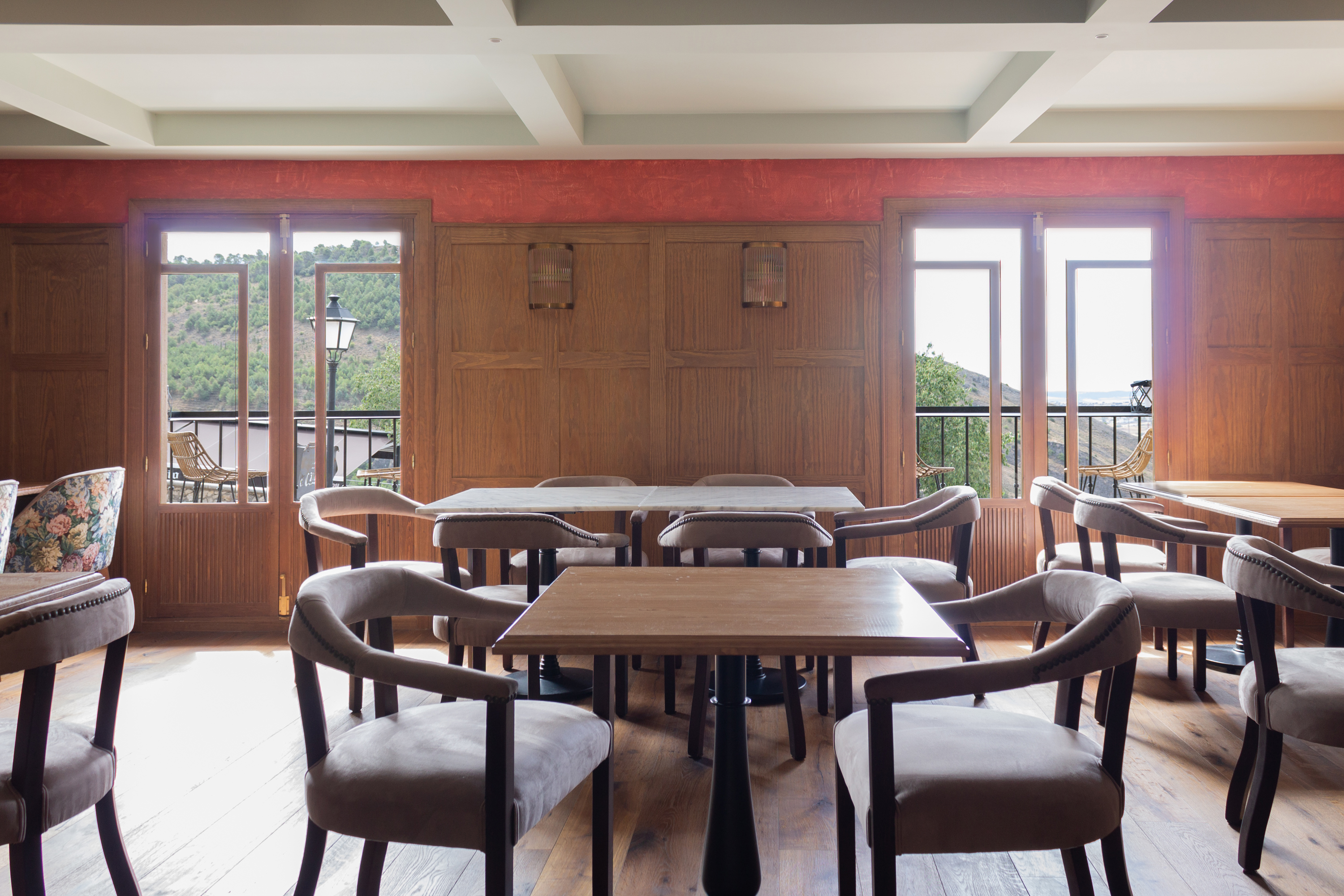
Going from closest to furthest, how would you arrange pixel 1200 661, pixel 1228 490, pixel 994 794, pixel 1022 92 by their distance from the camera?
1. pixel 994 794
2. pixel 1200 661
3. pixel 1022 92
4. pixel 1228 490

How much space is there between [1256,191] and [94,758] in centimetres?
558

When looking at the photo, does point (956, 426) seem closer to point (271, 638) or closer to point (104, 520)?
point (271, 638)

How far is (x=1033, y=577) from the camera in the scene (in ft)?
6.01

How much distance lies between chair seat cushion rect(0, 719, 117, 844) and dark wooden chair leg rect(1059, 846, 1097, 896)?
6.10ft

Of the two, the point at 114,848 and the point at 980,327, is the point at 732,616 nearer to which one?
the point at 114,848

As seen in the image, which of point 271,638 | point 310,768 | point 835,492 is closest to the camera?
point 310,768

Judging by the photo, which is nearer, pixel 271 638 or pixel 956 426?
pixel 271 638

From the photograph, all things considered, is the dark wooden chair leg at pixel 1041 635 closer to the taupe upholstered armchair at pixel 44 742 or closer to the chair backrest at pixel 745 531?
the chair backrest at pixel 745 531

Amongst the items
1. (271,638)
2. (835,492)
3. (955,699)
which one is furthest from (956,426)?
(271,638)

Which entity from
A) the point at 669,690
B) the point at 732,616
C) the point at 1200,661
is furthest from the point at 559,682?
the point at 1200,661

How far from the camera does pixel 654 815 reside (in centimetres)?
231

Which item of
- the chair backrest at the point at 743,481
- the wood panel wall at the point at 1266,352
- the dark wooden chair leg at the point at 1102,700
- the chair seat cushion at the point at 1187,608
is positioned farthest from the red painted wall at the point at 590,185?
the dark wooden chair leg at the point at 1102,700

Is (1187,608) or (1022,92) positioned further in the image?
(1022,92)

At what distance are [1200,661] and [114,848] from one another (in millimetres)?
3743
